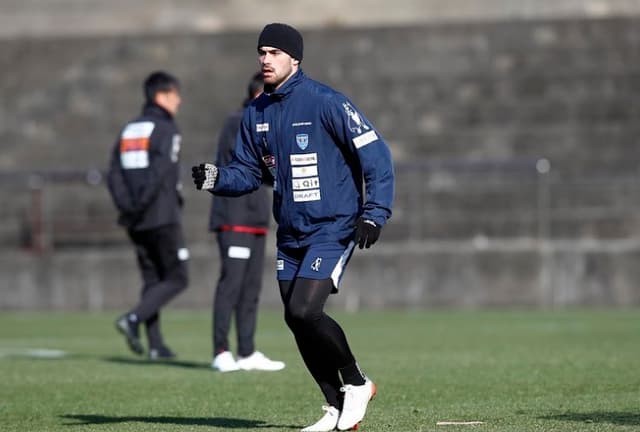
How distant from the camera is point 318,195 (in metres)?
7.71

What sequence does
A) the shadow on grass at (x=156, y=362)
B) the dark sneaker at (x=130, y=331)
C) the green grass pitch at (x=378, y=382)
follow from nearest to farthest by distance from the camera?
the green grass pitch at (x=378, y=382), the shadow on grass at (x=156, y=362), the dark sneaker at (x=130, y=331)

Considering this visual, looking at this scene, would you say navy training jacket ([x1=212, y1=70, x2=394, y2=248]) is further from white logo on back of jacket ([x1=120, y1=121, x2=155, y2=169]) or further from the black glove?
white logo on back of jacket ([x1=120, y1=121, x2=155, y2=169])

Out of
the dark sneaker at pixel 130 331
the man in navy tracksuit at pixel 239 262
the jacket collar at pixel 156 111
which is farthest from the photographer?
the jacket collar at pixel 156 111

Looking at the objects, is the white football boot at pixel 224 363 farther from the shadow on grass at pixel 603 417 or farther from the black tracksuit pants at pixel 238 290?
the shadow on grass at pixel 603 417

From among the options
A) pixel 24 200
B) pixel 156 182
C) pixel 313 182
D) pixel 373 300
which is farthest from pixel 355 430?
pixel 24 200

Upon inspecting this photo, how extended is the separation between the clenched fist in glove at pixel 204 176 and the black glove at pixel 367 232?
2.86 ft

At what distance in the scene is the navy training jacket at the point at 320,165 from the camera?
25.0 feet

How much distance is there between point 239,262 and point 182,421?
3.56 m

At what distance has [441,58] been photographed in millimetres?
25750

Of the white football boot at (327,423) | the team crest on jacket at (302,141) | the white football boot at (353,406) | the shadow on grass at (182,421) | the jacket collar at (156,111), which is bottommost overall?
the shadow on grass at (182,421)

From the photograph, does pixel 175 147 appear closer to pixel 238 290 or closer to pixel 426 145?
pixel 238 290

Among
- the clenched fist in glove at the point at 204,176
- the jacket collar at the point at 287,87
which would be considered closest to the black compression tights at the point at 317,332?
the clenched fist in glove at the point at 204,176

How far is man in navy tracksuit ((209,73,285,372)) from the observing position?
38.6 ft

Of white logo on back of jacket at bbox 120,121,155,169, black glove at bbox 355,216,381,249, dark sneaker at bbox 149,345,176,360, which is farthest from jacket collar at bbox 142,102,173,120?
black glove at bbox 355,216,381,249
